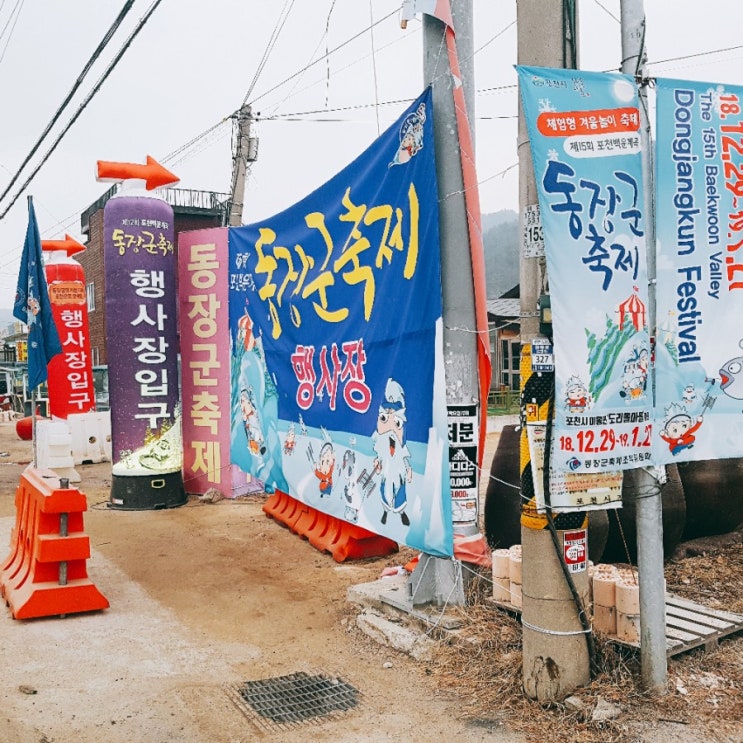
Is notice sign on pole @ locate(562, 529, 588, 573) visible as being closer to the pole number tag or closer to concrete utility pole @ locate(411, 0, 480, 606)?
the pole number tag

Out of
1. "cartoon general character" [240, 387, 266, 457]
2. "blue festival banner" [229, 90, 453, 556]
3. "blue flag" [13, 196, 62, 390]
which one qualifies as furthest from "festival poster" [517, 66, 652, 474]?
"blue flag" [13, 196, 62, 390]

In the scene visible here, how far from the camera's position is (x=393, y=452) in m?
5.69

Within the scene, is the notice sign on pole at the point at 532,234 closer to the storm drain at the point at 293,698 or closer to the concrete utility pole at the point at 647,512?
the concrete utility pole at the point at 647,512

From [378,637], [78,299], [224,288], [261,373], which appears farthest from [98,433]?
[378,637]

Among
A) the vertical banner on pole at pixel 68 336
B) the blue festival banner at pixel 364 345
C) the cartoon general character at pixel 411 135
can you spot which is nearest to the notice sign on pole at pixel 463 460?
the blue festival banner at pixel 364 345

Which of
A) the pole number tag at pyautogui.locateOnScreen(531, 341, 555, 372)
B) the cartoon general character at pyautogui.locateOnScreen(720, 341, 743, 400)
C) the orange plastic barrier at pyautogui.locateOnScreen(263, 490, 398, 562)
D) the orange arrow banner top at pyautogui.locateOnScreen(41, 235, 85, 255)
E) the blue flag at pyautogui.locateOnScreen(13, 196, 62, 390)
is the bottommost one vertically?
the orange plastic barrier at pyautogui.locateOnScreen(263, 490, 398, 562)

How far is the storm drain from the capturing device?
14.3 feet

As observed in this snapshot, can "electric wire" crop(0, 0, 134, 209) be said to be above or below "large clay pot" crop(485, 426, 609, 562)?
above

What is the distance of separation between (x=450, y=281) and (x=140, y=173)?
7472mm

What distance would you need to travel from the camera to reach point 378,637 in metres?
5.56

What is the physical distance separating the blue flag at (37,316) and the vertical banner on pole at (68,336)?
319 inches

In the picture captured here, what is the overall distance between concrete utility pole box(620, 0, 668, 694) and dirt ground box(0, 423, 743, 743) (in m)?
0.37

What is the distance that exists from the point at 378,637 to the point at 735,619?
2.53 metres

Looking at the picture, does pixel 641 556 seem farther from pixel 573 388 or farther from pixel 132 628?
pixel 132 628
